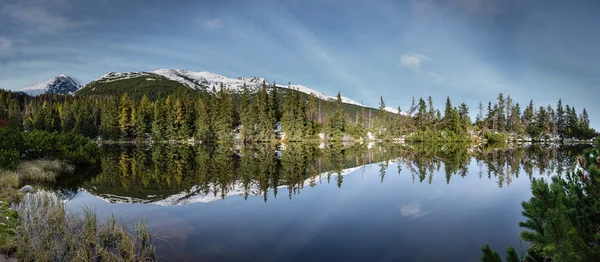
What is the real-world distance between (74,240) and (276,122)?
297 ft

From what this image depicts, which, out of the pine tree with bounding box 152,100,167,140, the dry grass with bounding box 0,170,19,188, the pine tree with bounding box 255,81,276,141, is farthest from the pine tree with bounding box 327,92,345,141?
the dry grass with bounding box 0,170,19,188

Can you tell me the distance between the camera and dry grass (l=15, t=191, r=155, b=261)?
311 inches

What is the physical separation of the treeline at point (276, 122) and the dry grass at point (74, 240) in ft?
263

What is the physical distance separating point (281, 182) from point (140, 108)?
322 ft

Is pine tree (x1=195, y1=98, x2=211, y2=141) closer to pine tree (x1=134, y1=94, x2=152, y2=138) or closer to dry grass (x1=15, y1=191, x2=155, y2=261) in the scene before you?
pine tree (x1=134, y1=94, x2=152, y2=138)

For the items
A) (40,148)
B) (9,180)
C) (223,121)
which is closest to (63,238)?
(9,180)

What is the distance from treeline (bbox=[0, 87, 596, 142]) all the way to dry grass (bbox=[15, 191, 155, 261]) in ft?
263

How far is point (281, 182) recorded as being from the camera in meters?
21.7

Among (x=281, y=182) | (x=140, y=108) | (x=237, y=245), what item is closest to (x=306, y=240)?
(x=237, y=245)

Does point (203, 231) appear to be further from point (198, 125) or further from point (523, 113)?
point (523, 113)

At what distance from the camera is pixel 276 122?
9869 centimetres

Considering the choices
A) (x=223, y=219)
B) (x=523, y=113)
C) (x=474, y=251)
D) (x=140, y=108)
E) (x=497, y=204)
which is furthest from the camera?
(x=523, y=113)

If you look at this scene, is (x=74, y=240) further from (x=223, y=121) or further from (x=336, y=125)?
(x=223, y=121)

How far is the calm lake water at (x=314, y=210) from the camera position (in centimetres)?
967
